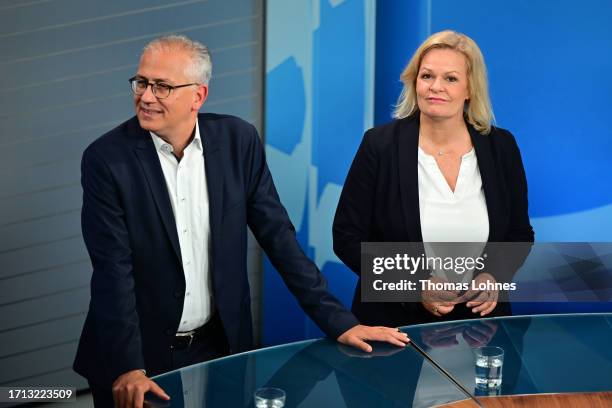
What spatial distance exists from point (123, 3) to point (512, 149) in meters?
1.81

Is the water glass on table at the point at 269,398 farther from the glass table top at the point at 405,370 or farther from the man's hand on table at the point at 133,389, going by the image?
the man's hand on table at the point at 133,389

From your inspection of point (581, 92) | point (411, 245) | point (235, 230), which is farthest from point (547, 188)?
point (235, 230)

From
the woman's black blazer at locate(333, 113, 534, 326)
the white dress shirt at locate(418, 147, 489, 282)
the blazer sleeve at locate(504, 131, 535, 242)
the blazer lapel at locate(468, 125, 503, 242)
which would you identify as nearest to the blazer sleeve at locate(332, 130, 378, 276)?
the woman's black blazer at locate(333, 113, 534, 326)

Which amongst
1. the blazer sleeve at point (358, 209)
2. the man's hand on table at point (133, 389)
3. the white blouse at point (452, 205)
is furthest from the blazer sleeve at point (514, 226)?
the man's hand on table at point (133, 389)

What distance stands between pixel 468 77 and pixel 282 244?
0.93 m

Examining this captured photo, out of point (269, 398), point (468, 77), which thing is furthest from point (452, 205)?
point (269, 398)

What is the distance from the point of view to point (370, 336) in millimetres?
2396

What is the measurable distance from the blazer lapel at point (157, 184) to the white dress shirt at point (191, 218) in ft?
0.11

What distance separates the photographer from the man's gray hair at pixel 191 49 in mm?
2379

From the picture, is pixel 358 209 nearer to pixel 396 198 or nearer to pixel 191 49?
pixel 396 198

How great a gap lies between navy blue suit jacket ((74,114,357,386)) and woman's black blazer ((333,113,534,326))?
0.39 m

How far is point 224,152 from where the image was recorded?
2.54 m

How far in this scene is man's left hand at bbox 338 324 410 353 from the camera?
7.83 ft

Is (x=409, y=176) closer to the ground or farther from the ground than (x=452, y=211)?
farther from the ground
